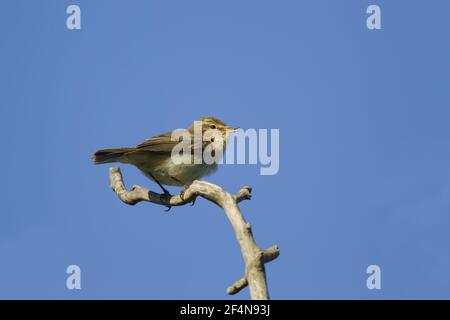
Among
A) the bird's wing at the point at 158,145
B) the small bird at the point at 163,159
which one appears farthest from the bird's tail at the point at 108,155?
the bird's wing at the point at 158,145

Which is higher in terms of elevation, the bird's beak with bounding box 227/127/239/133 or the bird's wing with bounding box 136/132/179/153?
the bird's beak with bounding box 227/127/239/133

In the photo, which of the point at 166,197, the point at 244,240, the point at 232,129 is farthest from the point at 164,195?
the point at 244,240

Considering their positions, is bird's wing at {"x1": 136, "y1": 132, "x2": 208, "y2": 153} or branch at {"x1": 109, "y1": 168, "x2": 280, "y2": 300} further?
bird's wing at {"x1": 136, "y1": 132, "x2": 208, "y2": 153}

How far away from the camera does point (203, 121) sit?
1123 cm

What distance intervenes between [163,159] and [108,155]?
2.77 ft

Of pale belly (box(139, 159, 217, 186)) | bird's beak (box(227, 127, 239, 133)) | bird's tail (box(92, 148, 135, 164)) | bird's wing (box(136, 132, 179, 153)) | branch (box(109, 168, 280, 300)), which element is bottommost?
branch (box(109, 168, 280, 300))

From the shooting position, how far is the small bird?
33.2 ft

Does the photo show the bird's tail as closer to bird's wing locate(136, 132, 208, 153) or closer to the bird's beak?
bird's wing locate(136, 132, 208, 153)

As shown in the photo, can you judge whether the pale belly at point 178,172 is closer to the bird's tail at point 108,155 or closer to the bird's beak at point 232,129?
the bird's tail at point 108,155

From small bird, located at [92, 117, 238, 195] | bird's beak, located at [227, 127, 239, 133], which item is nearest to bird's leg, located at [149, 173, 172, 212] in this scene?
small bird, located at [92, 117, 238, 195]

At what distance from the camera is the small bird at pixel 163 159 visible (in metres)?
10.1
